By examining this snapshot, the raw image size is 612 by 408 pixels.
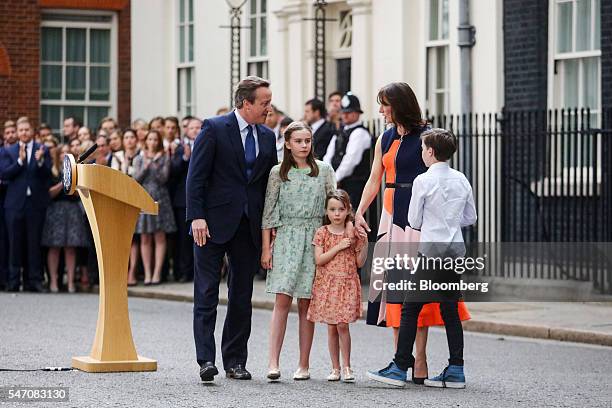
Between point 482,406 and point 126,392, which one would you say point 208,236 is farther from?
point 482,406

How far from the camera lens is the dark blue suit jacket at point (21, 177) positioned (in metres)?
19.1

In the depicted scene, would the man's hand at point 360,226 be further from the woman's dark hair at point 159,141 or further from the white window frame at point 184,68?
the white window frame at point 184,68

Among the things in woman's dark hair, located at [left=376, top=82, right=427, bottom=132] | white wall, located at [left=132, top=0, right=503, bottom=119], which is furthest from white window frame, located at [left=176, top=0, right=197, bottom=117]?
woman's dark hair, located at [left=376, top=82, right=427, bottom=132]

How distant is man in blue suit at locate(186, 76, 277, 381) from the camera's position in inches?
403

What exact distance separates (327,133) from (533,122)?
236cm

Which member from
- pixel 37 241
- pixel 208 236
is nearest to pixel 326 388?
pixel 208 236

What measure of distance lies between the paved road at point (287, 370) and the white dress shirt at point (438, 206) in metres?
0.99

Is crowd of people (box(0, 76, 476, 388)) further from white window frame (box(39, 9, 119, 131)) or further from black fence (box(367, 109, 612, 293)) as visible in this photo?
white window frame (box(39, 9, 119, 131))

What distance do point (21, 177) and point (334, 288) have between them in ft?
31.5

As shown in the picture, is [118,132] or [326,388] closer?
[326,388]

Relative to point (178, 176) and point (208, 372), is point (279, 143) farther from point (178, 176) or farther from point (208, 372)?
point (208, 372)

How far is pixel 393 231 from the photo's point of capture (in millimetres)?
10422

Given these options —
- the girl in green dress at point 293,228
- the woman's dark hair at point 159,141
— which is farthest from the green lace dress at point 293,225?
the woman's dark hair at point 159,141

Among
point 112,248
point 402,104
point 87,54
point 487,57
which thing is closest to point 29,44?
point 87,54
